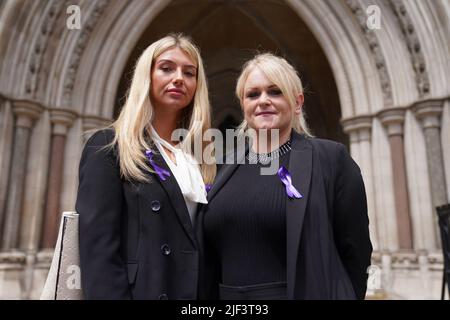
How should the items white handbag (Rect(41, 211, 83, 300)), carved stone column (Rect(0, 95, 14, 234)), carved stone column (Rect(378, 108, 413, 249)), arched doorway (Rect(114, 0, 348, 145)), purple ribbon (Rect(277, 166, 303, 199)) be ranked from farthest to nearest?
arched doorway (Rect(114, 0, 348, 145)), carved stone column (Rect(378, 108, 413, 249)), carved stone column (Rect(0, 95, 14, 234)), purple ribbon (Rect(277, 166, 303, 199)), white handbag (Rect(41, 211, 83, 300))

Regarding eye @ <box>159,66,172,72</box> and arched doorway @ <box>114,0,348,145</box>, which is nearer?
eye @ <box>159,66,172,72</box>

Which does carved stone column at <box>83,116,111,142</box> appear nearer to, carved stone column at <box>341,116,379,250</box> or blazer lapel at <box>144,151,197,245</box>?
carved stone column at <box>341,116,379,250</box>

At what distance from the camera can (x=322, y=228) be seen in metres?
0.95

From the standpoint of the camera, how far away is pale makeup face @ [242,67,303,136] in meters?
1.06

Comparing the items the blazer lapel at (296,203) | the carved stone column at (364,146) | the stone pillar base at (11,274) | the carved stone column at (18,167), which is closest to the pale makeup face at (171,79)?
the blazer lapel at (296,203)

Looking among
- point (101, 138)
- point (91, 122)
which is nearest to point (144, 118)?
point (101, 138)

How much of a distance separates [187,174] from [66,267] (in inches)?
16.0

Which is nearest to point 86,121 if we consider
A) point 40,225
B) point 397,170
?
point 40,225

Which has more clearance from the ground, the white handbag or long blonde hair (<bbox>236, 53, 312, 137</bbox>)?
long blonde hair (<bbox>236, 53, 312, 137</bbox>)

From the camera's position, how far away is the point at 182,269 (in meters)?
1.02

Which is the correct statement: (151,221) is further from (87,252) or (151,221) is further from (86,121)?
(86,121)

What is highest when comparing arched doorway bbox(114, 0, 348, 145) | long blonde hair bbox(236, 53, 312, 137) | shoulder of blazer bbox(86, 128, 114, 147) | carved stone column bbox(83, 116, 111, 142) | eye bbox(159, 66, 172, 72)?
arched doorway bbox(114, 0, 348, 145)

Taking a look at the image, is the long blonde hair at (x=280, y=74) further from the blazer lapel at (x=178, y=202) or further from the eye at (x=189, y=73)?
the blazer lapel at (x=178, y=202)

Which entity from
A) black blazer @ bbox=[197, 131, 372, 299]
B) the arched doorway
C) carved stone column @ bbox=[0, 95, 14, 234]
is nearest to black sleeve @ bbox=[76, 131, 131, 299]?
black blazer @ bbox=[197, 131, 372, 299]
